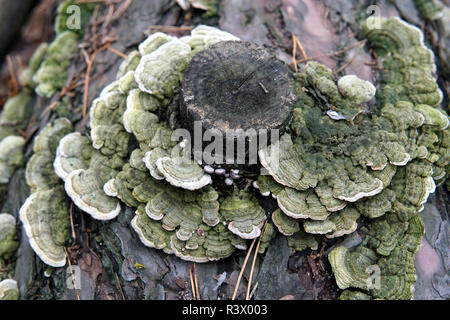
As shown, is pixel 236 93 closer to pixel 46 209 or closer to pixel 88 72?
pixel 46 209

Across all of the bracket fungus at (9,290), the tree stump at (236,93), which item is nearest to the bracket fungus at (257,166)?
the tree stump at (236,93)

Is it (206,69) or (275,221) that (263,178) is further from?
(206,69)

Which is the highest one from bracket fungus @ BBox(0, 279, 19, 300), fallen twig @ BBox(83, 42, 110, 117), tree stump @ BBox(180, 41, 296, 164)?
tree stump @ BBox(180, 41, 296, 164)

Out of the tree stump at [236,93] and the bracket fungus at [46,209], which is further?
the bracket fungus at [46,209]

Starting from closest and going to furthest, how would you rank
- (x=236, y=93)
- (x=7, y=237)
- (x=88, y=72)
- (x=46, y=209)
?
(x=236, y=93) < (x=46, y=209) < (x=7, y=237) < (x=88, y=72)

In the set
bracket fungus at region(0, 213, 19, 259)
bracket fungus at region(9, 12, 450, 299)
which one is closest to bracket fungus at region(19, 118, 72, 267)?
bracket fungus at region(9, 12, 450, 299)

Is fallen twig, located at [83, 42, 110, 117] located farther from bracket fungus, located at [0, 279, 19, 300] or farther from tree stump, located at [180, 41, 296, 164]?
bracket fungus, located at [0, 279, 19, 300]

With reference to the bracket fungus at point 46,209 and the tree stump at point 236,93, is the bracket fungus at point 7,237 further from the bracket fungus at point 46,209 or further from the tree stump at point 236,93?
the tree stump at point 236,93

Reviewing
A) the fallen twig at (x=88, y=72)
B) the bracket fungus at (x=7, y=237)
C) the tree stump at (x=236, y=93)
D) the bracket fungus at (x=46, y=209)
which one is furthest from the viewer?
the fallen twig at (x=88, y=72)

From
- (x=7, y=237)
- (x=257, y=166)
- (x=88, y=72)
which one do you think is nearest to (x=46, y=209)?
(x=7, y=237)

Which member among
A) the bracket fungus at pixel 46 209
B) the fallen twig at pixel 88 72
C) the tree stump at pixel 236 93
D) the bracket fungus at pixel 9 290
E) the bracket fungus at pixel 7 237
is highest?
the tree stump at pixel 236 93

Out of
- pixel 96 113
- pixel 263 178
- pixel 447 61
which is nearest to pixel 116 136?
pixel 96 113
